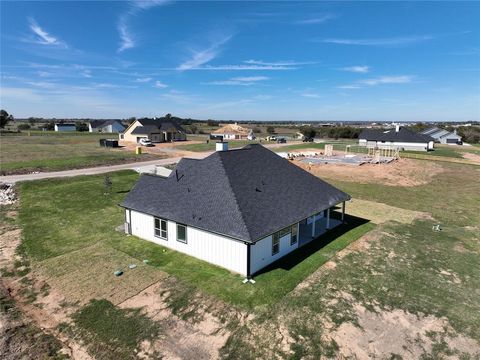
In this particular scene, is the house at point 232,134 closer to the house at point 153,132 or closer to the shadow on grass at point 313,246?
the house at point 153,132

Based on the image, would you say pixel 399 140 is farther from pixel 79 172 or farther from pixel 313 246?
pixel 79 172

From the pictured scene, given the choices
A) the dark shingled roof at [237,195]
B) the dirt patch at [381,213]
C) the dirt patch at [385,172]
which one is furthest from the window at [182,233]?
the dirt patch at [385,172]

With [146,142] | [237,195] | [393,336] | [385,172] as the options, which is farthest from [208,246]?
[146,142]

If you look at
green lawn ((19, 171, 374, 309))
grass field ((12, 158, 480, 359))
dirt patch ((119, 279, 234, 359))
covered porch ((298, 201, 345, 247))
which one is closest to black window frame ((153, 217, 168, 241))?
green lawn ((19, 171, 374, 309))

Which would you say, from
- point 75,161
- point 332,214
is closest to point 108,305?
point 332,214

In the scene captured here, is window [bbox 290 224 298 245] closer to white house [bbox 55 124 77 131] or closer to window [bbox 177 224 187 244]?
window [bbox 177 224 187 244]
